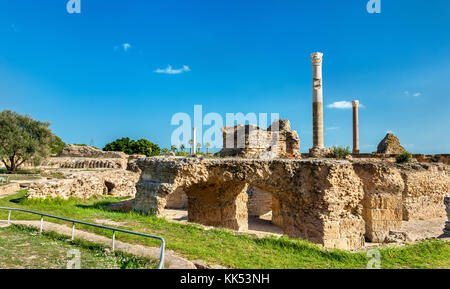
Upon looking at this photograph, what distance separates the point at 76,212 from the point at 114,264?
6.46m

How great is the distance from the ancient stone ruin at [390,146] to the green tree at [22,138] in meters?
32.2

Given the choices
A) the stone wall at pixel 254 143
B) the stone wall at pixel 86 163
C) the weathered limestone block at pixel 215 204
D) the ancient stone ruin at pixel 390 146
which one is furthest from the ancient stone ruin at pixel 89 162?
the ancient stone ruin at pixel 390 146

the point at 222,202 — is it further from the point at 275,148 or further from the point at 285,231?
the point at 275,148

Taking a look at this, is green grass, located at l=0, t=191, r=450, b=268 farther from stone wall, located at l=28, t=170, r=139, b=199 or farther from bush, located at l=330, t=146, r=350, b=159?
bush, located at l=330, t=146, r=350, b=159

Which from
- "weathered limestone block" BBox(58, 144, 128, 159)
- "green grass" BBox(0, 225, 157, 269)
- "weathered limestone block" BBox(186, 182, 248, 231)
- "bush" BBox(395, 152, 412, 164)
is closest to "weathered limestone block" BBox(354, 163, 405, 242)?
"weathered limestone block" BBox(186, 182, 248, 231)

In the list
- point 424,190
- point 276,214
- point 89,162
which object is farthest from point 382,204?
point 89,162

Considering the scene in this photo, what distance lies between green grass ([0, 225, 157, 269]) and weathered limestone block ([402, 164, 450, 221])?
17535mm

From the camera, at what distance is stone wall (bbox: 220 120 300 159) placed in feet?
48.2

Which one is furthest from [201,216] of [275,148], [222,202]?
[275,148]

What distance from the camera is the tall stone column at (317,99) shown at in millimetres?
24594

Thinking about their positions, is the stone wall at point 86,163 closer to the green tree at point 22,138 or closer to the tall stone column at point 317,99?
the green tree at point 22,138

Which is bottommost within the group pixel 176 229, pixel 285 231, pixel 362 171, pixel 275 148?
pixel 285 231

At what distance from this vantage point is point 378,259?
7242mm

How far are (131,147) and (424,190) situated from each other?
48738 mm
